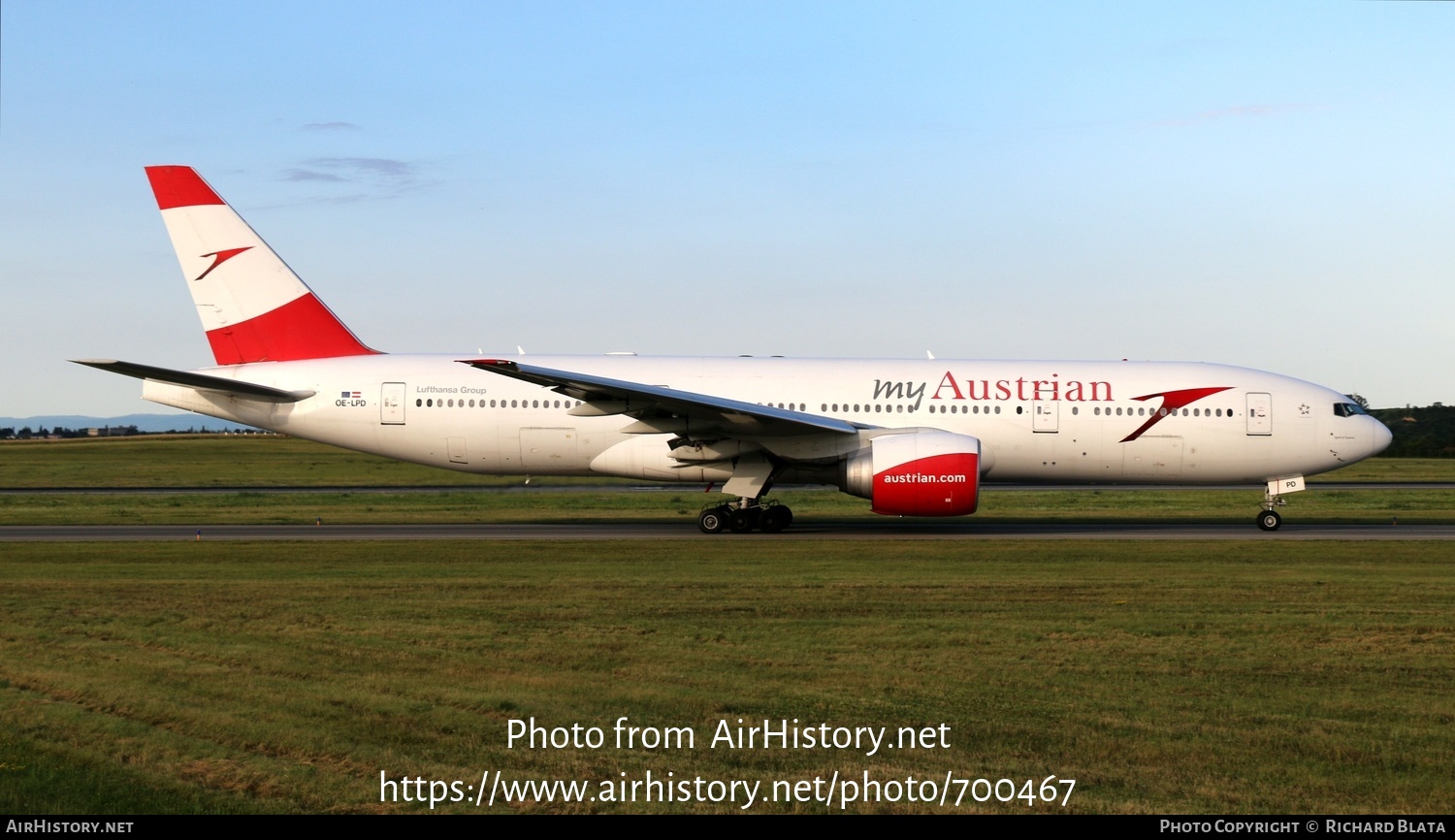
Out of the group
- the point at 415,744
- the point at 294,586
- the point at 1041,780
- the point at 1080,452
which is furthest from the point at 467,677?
the point at 1080,452

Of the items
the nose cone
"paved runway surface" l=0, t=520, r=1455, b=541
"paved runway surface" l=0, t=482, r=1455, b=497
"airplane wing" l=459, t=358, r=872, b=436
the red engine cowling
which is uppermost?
"airplane wing" l=459, t=358, r=872, b=436

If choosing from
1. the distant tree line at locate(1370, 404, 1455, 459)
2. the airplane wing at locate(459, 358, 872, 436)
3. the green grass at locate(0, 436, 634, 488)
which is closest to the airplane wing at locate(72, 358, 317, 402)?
the airplane wing at locate(459, 358, 872, 436)

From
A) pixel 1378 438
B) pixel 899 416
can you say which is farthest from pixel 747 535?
pixel 1378 438

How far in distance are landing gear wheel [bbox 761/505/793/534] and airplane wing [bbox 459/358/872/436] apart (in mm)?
1618

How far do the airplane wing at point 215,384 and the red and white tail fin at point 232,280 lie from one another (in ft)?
3.59

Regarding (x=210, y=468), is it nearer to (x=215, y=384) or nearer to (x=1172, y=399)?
(x=215, y=384)

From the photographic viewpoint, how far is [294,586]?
13680 millimetres

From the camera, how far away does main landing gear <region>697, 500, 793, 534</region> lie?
70.3ft

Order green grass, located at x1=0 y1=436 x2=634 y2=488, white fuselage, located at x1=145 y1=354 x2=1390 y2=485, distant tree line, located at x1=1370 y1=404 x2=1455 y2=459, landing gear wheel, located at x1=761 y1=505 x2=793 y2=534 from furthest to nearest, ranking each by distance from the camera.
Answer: distant tree line, located at x1=1370 y1=404 x2=1455 y2=459, green grass, located at x1=0 y1=436 x2=634 y2=488, white fuselage, located at x1=145 y1=354 x2=1390 y2=485, landing gear wheel, located at x1=761 y1=505 x2=793 y2=534

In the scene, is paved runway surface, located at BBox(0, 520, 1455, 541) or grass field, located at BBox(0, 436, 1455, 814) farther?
paved runway surface, located at BBox(0, 520, 1455, 541)

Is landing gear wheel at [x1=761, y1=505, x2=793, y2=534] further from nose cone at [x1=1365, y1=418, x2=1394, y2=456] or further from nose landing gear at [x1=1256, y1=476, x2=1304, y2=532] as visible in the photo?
nose cone at [x1=1365, y1=418, x2=1394, y2=456]
